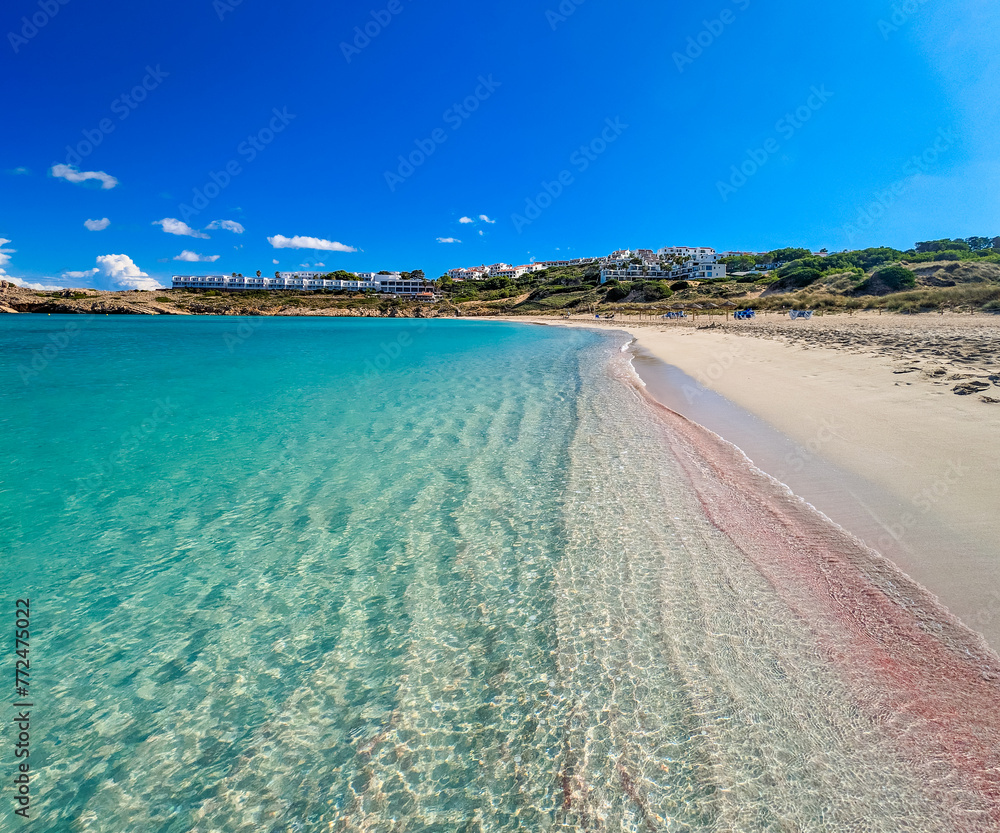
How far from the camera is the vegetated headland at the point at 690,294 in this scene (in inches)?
1414

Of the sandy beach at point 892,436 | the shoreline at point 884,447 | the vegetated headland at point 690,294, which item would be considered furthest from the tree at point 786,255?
the shoreline at point 884,447

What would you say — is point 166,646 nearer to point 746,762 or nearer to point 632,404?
point 746,762

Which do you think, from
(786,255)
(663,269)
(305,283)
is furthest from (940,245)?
(305,283)

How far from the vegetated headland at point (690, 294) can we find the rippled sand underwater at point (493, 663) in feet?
112

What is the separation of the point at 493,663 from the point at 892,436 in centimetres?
768

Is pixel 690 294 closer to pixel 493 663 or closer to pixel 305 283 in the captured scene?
pixel 493 663

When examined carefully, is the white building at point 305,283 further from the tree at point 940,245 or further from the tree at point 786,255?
the tree at point 940,245

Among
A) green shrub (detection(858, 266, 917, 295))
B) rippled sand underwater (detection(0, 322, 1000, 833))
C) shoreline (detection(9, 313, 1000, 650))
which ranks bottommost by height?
rippled sand underwater (detection(0, 322, 1000, 833))

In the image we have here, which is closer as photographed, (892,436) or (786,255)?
(892,436)

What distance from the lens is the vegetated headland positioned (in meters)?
35.9

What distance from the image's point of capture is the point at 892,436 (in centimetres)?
709

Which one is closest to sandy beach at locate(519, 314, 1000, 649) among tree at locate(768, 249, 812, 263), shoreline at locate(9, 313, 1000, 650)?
shoreline at locate(9, 313, 1000, 650)

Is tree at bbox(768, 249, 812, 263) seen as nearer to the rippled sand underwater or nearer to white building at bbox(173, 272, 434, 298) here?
white building at bbox(173, 272, 434, 298)

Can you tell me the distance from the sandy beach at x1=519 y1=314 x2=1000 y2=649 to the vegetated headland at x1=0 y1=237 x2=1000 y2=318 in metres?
22.2
